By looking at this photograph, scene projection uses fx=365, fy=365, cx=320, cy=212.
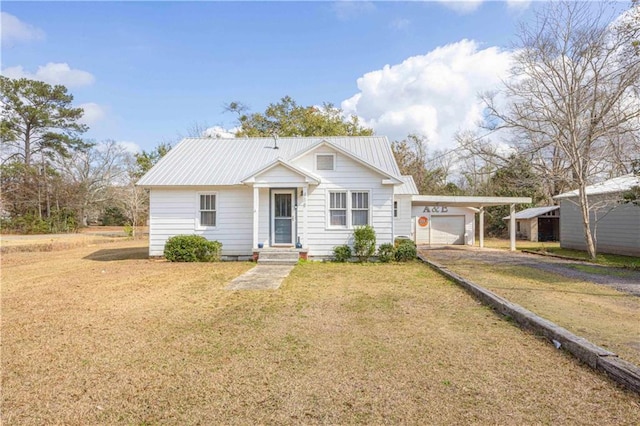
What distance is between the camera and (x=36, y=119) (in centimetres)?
3497

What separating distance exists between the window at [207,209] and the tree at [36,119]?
29.8m

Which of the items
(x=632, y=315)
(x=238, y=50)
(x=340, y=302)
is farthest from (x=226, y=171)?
(x=632, y=315)

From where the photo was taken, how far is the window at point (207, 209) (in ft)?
46.1

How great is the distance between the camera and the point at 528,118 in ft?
52.6

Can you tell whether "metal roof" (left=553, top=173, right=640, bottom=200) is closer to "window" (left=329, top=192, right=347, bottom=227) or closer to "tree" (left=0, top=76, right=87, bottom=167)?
"window" (left=329, top=192, right=347, bottom=227)

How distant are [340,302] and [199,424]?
4.37m

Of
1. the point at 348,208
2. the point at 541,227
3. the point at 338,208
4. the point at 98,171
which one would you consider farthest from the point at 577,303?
the point at 98,171

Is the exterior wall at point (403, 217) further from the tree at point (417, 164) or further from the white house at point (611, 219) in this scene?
the tree at point (417, 164)

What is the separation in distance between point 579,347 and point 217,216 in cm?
1208

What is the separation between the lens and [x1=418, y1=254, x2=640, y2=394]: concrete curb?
11.2ft

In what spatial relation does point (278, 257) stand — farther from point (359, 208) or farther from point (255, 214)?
point (359, 208)

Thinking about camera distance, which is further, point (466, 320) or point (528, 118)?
point (528, 118)

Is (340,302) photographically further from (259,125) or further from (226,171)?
(259,125)

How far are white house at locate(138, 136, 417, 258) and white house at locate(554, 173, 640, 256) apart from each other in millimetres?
10073
